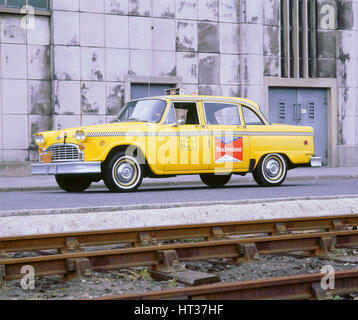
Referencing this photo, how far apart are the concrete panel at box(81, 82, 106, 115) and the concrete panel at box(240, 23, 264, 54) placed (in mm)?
4891

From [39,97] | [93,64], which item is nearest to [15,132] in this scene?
[39,97]

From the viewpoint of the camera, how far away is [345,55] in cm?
2484

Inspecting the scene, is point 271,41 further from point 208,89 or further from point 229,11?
point 208,89

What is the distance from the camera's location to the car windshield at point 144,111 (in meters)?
13.0

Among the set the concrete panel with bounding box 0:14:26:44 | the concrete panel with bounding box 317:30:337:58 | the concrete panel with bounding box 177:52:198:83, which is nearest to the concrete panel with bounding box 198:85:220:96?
the concrete panel with bounding box 177:52:198:83

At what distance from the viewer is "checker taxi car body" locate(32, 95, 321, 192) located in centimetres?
1253

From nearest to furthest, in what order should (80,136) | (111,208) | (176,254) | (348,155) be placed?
(176,254) → (111,208) → (80,136) → (348,155)

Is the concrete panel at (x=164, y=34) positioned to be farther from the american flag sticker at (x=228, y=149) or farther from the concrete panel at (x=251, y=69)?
the american flag sticker at (x=228, y=149)

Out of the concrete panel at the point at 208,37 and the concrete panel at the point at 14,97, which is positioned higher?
the concrete panel at the point at 208,37

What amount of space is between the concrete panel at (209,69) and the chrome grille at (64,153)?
1047cm

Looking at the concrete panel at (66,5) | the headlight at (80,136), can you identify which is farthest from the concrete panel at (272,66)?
the headlight at (80,136)

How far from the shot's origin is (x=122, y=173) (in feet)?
42.1

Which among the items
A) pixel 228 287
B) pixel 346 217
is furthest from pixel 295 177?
pixel 228 287

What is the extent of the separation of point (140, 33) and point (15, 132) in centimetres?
480
